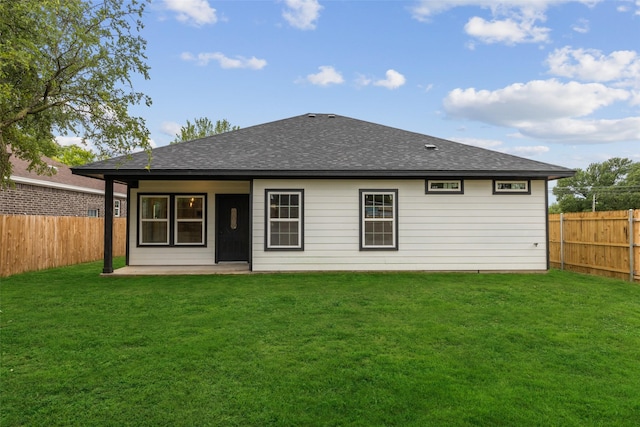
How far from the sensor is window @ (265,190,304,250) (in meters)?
10.0

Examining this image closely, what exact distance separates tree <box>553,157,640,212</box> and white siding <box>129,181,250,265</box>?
2260 inches

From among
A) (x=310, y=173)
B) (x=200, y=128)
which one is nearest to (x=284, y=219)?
(x=310, y=173)

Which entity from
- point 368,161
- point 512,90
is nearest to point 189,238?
point 368,161

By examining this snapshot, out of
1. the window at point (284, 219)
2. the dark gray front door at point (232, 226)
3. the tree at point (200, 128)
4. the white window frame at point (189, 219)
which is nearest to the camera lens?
the window at point (284, 219)

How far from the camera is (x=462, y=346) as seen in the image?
4.48m

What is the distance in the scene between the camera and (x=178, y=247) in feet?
36.4

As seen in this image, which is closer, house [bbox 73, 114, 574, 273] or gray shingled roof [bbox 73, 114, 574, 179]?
gray shingled roof [bbox 73, 114, 574, 179]

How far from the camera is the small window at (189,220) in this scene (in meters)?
11.1

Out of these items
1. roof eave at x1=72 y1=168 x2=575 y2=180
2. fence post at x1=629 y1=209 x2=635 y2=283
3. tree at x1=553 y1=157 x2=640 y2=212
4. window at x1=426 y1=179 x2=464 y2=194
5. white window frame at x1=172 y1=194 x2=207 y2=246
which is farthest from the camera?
tree at x1=553 y1=157 x2=640 y2=212

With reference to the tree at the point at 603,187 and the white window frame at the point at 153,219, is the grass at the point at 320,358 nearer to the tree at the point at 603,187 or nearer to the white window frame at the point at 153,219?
the white window frame at the point at 153,219

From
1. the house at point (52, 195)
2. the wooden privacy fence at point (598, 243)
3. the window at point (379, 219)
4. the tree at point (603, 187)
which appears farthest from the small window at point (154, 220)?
the tree at point (603, 187)

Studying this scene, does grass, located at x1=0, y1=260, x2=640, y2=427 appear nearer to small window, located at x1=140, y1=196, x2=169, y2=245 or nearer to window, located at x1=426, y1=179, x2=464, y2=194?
window, located at x1=426, y1=179, x2=464, y2=194

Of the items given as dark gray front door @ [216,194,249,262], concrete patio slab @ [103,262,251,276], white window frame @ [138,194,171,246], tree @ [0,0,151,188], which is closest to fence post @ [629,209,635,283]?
concrete patio slab @ [103,262,251,276]

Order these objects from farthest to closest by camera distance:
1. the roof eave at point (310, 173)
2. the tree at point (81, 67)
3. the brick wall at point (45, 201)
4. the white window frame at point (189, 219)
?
the brick wall at point (45, 201)
the white window frame at point (189, 219)
the roof eave at point (310, 173)
the tree at point (81, 67)
